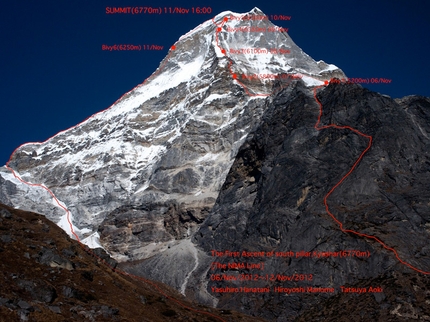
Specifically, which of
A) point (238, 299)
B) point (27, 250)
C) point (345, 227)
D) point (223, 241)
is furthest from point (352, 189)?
point (27, 250)

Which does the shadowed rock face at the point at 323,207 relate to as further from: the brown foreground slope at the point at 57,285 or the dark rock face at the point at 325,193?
the brown foreground slope at the point at 57,285

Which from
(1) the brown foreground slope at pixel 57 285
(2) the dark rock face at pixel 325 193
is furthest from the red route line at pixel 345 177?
(1) the brown foreground slope at pixel 57 285

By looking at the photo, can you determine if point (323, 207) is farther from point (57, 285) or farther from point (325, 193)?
point (57, 285)

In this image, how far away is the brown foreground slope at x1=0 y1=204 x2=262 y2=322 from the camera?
37094 mm

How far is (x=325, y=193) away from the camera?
105 meters

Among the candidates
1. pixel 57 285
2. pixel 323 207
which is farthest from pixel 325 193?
pixel 57 285

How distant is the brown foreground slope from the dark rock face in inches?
1545

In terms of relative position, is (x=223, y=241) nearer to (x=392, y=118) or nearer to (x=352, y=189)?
(x=352, y=189)

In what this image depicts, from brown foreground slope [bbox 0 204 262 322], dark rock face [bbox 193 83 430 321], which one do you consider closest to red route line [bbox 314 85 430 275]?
dark rock face [bbox 193 83 430 321]

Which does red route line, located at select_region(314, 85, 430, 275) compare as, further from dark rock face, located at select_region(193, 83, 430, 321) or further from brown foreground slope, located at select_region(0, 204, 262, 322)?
brown foreground slope, located at select_region(0, 204, 262, 322)

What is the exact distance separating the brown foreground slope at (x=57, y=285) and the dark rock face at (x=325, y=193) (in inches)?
1545

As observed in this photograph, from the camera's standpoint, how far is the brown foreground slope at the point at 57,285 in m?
37.1

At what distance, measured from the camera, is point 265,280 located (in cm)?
9794

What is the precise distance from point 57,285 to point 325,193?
71695 millimetres
